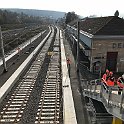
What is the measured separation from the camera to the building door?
30078 millimetres

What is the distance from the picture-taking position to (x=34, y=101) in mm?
18359

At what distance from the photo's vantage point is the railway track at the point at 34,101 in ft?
51.4

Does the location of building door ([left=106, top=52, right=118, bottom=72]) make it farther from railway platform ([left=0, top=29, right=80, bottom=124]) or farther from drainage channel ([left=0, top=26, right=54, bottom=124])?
drainage channel ([left=0, top=26, right=54, bottom=124])

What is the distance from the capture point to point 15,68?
29.1m

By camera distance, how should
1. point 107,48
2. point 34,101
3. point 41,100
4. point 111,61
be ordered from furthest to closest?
point 111,61 → point 107,48 → point 41,100 → point 34,101

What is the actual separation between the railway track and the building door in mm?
7533

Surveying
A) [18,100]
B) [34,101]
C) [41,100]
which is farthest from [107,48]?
[18,100]

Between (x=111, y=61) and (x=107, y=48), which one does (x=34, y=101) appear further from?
(x=111, y=61)

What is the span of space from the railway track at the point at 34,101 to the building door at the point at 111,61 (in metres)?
7.53

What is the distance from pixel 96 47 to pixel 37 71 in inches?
333

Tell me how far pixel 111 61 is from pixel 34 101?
1538 cm

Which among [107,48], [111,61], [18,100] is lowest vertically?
[18,100]

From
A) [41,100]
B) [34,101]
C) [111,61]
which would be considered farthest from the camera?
[111,61]

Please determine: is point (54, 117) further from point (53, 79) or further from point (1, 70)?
point (1, 70)
